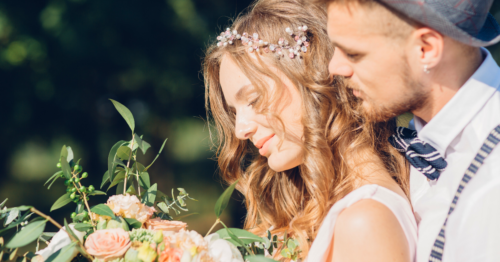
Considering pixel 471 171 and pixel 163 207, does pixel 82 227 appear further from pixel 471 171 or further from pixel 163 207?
pixel 471 171

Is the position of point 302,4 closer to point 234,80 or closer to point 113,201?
point 234,80

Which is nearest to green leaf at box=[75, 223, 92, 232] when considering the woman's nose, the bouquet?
the bouquet

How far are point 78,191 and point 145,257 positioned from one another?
0.43m

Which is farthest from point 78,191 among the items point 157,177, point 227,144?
point 157,177

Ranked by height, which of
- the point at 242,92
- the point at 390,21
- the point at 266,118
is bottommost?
the point at 266,118

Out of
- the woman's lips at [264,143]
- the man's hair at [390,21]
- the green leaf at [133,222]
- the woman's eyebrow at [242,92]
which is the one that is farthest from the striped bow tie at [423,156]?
the green leaf at [133,222]

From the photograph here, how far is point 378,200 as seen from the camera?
1.15 meters

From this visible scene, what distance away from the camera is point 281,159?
1.43 meters

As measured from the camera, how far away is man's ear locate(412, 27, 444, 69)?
37.7 inches

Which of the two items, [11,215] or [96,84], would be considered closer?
[11,215]

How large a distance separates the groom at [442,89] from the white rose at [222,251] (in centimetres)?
56

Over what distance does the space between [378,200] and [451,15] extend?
57 centimetres

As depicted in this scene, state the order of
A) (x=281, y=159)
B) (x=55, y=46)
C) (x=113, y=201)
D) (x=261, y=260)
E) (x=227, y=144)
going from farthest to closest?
(x=55, y=46) < (x=227, y=144) < (x=281, y=159) < (x=113, y=201) < (x=261, y=260)

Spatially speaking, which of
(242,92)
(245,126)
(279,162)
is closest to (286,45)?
(242,92)
